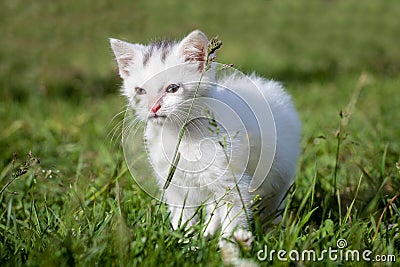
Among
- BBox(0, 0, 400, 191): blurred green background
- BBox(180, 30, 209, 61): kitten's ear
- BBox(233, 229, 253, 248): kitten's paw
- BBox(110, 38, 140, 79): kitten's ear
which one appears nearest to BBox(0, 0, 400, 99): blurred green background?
BBox(0, 0, 400, 191): blurred green background

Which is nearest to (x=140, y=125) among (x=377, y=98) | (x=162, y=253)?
(x=162, y=253)

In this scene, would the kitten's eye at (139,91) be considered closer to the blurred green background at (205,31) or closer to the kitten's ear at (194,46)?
the kitten's ear at (194,46)

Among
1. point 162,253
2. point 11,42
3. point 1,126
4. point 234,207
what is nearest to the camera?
point 162,253

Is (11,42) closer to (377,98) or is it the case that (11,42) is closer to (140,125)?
(377,98)

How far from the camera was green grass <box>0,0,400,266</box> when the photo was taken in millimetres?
1951

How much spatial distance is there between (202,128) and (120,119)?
0.96 meters

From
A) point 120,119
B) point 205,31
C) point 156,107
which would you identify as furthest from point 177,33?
point 156,107

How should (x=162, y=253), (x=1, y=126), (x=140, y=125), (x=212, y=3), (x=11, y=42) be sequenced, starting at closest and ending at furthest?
(x=162, y=253) < (x=140, y=125) < (x=1, y=126) < (x=11, y=42) < (x=212, y=3)

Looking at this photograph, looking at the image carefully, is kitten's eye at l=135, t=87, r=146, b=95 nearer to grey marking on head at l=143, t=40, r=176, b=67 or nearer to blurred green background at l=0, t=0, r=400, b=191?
grey marking on head at l=143, t=40, r=176, b=67

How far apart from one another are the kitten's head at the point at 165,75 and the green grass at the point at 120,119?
1.27 feet

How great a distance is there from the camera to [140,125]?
258cm

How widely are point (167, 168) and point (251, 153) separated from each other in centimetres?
42

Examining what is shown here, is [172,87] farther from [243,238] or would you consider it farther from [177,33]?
[177,33]

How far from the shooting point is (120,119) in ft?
10.5
